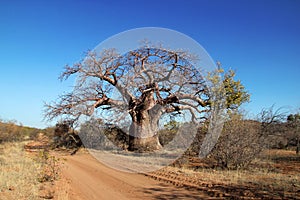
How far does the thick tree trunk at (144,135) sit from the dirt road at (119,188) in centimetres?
625

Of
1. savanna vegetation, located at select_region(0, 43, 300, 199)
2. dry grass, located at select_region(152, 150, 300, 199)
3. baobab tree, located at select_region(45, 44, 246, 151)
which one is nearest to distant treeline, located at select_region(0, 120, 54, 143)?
savanna vegetation, located at select_region(0, 43, 300, 199)

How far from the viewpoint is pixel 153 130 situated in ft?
46.4

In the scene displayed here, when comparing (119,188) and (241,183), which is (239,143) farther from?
(119,188)

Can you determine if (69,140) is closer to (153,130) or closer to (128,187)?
(153,130)

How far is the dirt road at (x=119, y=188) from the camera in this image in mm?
5035

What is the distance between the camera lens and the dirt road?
5.04m

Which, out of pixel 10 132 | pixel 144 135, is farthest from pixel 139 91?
pixel 10 132

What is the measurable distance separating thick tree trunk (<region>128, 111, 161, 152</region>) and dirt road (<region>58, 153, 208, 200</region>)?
246 inches

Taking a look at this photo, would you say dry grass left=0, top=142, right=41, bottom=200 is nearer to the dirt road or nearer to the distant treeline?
the dirt road

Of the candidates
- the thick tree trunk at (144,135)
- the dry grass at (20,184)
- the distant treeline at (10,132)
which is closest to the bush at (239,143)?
the dry grass at (20,184)

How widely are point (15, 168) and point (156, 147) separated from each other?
7261 mm

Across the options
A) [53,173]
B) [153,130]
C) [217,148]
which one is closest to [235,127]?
[217,148]

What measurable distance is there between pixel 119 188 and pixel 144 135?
328 inches

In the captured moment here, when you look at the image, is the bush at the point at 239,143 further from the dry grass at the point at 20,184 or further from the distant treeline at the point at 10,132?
the distant treeline at the point at 10,132
